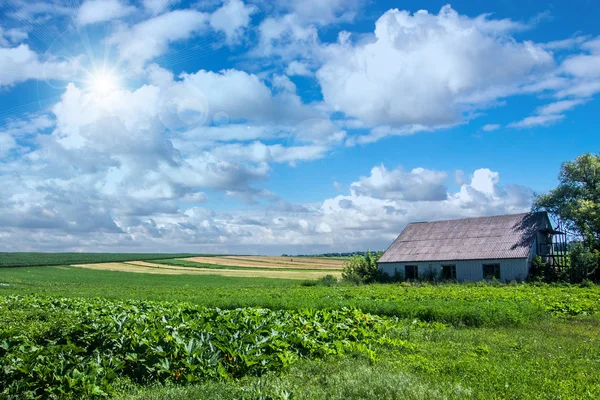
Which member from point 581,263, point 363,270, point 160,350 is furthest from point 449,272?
point 160,350

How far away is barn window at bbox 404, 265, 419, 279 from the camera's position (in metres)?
44.5

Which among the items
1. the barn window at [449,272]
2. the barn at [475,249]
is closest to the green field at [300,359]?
the barn at [475,249]

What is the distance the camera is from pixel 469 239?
143ft

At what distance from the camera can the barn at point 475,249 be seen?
39.6m

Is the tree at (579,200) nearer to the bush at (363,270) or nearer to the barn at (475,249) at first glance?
the barn at (475,249)

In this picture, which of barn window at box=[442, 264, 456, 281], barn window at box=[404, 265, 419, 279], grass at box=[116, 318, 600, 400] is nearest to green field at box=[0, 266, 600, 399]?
grass at box=[116, 318, 600, 400]

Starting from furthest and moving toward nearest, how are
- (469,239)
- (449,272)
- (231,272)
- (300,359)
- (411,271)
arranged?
1. (231,272)
2. (411,271)
3. (469,239)
4. (449,272)
5. (300,359)

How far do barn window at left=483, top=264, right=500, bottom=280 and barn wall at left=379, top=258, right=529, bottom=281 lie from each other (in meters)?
0.32

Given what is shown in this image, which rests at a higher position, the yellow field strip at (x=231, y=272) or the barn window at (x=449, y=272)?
the barn window at (x=449, y=272)

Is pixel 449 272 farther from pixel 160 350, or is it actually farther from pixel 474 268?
pixel 160 350

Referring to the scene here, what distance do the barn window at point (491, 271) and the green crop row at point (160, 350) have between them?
1173 inches

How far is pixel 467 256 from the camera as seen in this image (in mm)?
41688

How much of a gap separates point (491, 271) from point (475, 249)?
2393 mm

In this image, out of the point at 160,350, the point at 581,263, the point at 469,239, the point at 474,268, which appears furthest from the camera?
the point at 469,239
